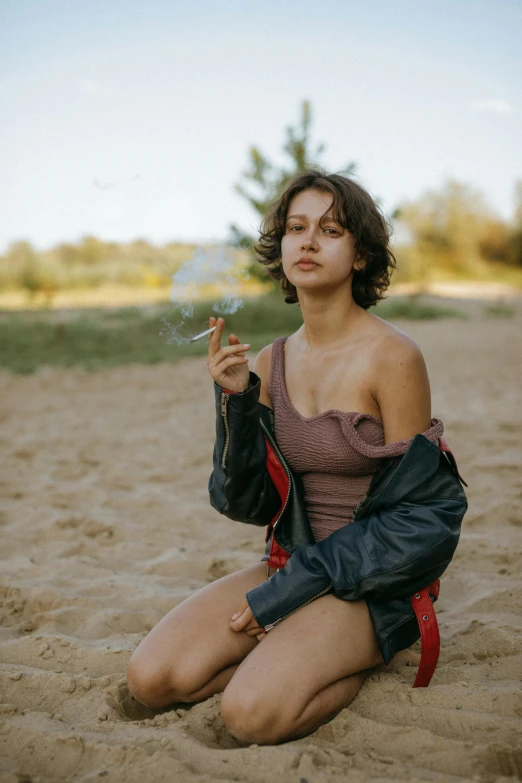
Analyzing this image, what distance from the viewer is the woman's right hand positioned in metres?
2.34

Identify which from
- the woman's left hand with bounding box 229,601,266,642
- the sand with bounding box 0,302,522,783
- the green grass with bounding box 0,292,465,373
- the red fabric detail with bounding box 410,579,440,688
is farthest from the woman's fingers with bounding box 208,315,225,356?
the green grass with bounding box 0,292,465,373

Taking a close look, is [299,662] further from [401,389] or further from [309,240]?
[309,240]

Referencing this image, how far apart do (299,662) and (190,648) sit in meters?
0.45

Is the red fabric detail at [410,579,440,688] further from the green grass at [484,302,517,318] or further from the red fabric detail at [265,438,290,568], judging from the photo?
the green grass at [484,302,517,318]

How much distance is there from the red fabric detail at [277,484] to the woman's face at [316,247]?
0.64 meters

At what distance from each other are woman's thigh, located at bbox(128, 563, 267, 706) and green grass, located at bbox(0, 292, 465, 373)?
20.3ft

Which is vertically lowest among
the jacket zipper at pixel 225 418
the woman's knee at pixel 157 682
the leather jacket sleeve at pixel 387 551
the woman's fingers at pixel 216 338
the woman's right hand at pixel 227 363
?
the woman's knee at pixel 157 682

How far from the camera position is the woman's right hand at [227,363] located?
2338 mm

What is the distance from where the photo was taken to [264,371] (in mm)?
2801

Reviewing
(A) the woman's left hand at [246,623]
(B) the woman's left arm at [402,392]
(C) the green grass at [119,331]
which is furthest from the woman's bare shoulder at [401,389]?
(C) the green grass at [119,331]

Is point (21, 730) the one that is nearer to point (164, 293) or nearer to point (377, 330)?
point (377, 330)

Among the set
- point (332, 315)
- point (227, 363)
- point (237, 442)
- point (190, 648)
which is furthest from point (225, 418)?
point (190, 648)

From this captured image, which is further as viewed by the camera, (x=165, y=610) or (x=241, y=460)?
(x=165, y=610)

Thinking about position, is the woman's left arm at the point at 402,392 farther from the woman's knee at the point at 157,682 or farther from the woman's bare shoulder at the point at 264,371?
the woman's knee at the point at 157,682
